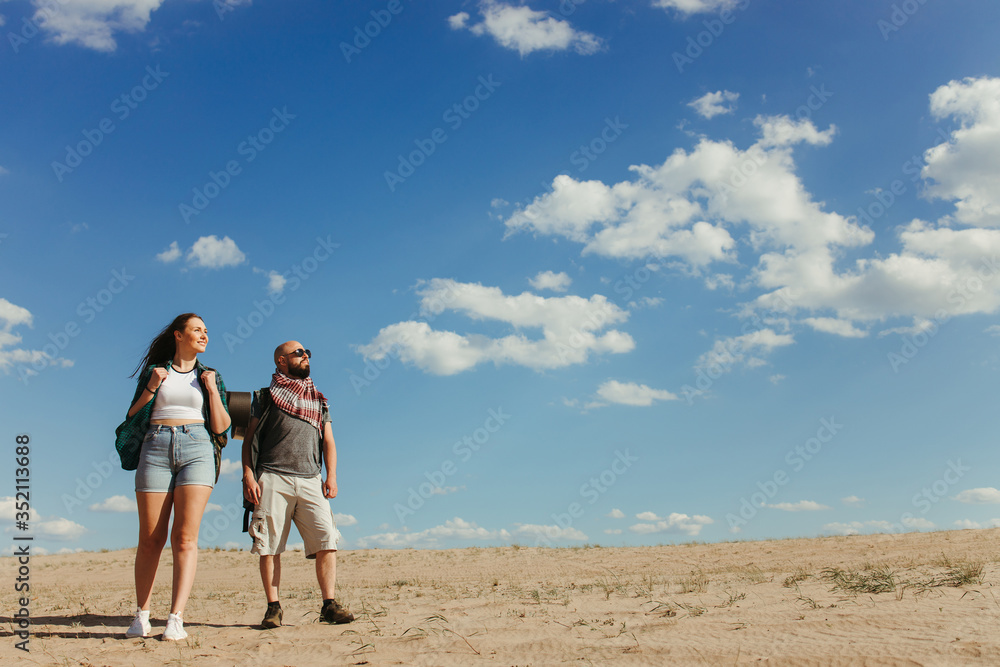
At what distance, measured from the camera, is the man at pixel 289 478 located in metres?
5.42

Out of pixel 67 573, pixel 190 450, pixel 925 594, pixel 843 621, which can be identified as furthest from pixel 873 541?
pixel 67 573

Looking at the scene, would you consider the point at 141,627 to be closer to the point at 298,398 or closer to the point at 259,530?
the point at 259,530

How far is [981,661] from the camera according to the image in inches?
135

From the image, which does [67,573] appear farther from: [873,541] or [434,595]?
[873,541]

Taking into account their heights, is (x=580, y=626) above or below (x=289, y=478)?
below

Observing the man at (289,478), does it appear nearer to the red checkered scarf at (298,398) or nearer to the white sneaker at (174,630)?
the red checkered scarf at (298,398)

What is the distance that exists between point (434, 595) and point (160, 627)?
2762 mm

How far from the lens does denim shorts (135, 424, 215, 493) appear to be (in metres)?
5.07

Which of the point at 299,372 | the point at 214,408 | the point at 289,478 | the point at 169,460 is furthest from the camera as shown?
the point at 299,372

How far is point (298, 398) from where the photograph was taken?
573 centimetres

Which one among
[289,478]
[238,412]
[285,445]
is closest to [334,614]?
[289,478]

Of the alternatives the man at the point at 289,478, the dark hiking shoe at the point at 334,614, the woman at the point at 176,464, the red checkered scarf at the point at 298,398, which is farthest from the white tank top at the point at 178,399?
the dark hiking shoe at the point at 334,614

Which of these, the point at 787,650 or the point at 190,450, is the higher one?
the point at 190,450

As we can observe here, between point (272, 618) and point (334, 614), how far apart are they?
53 cm
